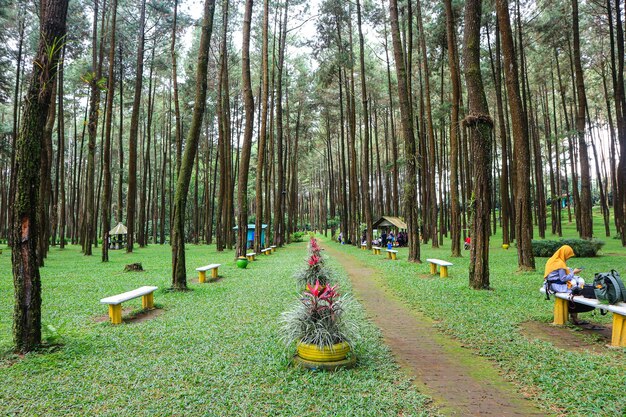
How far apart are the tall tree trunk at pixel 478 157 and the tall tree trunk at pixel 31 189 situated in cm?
779

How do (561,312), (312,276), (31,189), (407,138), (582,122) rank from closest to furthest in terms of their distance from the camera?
(31,189) → (561,312) → (312,276) → (407,138) → (582,122)

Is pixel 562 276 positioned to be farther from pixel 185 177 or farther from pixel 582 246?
pixel 582 246

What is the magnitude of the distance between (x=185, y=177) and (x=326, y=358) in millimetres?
6180

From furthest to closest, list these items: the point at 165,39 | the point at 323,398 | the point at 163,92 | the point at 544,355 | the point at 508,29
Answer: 1. the point at 163,92
2. the point at 165,39
3. the point at 508,29
4. the point at 544,355
5. the point at 323,398

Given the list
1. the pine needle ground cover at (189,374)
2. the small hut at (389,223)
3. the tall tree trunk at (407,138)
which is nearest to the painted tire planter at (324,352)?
the pine needle ground cover at (189,374)

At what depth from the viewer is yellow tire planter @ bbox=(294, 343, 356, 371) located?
12.0ft

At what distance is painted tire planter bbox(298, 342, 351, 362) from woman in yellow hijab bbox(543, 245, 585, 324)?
3714 mm

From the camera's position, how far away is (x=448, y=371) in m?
3.71

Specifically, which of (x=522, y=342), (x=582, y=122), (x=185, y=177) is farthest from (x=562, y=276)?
(x=582, y=122)

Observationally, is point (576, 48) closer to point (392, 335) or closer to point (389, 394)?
point (392, 335)

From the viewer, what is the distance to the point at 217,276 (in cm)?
1125

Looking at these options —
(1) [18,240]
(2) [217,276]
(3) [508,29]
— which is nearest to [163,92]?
(2) [217,276]

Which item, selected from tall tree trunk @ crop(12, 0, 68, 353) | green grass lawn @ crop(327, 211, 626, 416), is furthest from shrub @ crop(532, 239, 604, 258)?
tall tree trunk @ crop(12, 0, 68, 353)

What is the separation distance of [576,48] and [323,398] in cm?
1653
